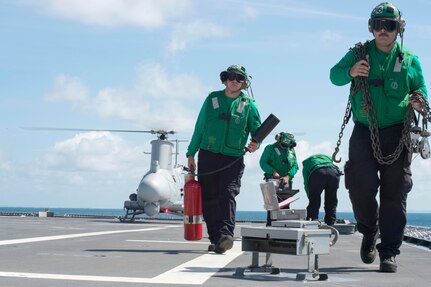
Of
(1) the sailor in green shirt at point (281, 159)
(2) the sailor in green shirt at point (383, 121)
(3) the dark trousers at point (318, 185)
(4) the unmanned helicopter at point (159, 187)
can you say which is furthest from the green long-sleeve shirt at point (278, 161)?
(4) the unmanned helicopter at point (159, 187)

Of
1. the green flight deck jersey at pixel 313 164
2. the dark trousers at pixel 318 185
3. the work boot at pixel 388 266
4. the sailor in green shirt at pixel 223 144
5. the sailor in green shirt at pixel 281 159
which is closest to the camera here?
the work boot at pixel 388 266

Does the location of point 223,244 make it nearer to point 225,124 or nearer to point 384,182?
point 225,124

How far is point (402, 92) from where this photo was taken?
672cm

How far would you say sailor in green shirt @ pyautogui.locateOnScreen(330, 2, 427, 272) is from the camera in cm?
668

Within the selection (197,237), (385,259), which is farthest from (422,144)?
(197,237)

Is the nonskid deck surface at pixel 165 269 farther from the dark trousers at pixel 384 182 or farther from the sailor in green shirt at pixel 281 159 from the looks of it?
the sailor in green shirt at pixel 281 159

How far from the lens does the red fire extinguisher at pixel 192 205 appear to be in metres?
8.98

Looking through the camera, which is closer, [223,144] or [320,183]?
[223,144]

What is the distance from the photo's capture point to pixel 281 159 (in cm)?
1280

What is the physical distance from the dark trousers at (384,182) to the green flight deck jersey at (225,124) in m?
2.43

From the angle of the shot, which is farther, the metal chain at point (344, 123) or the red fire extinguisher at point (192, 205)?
the red fire extinguisher at point (192, 205)

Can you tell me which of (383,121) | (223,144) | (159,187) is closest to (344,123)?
(383,121)

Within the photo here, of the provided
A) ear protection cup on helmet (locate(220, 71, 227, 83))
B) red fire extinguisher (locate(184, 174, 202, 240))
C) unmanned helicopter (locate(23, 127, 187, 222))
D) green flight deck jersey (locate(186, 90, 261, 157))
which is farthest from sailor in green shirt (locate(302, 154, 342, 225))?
unmanned helicopter (locate(23, 127, 187, 222))

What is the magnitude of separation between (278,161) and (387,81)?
6.18 meters
